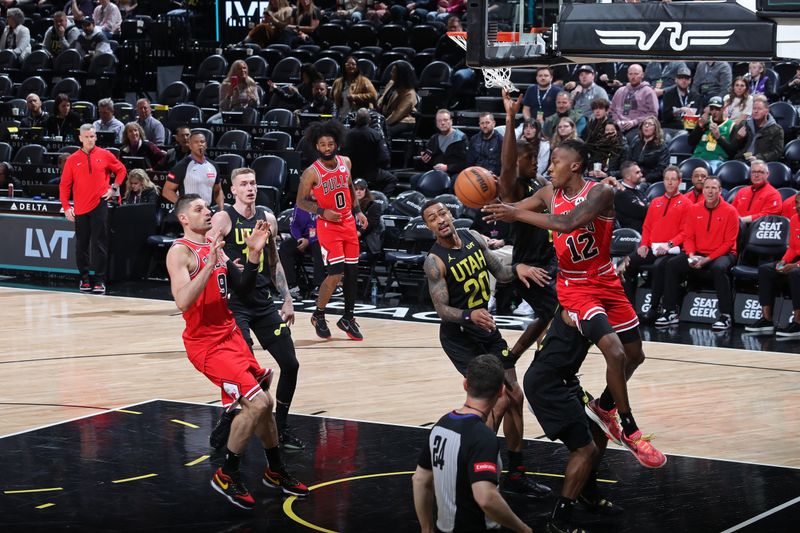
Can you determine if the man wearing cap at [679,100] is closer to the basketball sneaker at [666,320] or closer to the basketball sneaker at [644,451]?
the basketball sneaker at [666,320]

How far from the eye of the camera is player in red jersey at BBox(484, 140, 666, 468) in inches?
267

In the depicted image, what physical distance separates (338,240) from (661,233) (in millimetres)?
3522

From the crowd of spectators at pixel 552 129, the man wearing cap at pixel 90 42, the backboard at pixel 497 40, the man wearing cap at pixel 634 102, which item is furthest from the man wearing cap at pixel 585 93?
the man wearing cap at pixel 90 42

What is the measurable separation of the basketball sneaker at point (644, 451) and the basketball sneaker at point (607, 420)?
80 mm

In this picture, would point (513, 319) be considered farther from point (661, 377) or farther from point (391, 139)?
point (391, 139)

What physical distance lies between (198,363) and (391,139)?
1053 cm

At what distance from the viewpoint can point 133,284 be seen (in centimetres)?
1559

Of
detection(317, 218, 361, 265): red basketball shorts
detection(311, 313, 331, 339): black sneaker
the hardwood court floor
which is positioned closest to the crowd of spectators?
detection(317, 218, 361, 265): red basketball shorts

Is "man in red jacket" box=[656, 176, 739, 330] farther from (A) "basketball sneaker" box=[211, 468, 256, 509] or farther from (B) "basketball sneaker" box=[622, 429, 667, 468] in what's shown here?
(A) "basketball sneaker" box=[211, 468, 256, 509]

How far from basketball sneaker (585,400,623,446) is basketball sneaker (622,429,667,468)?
80mm

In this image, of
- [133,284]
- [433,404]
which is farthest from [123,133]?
[433,404]

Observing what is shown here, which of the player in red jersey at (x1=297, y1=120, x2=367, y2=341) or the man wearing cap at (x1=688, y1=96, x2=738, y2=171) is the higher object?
the man wearing cap at (x1=688, y1=96, x2=738, y2=171)

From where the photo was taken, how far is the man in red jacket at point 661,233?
42.3 feet

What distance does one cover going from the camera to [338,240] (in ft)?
38.6
